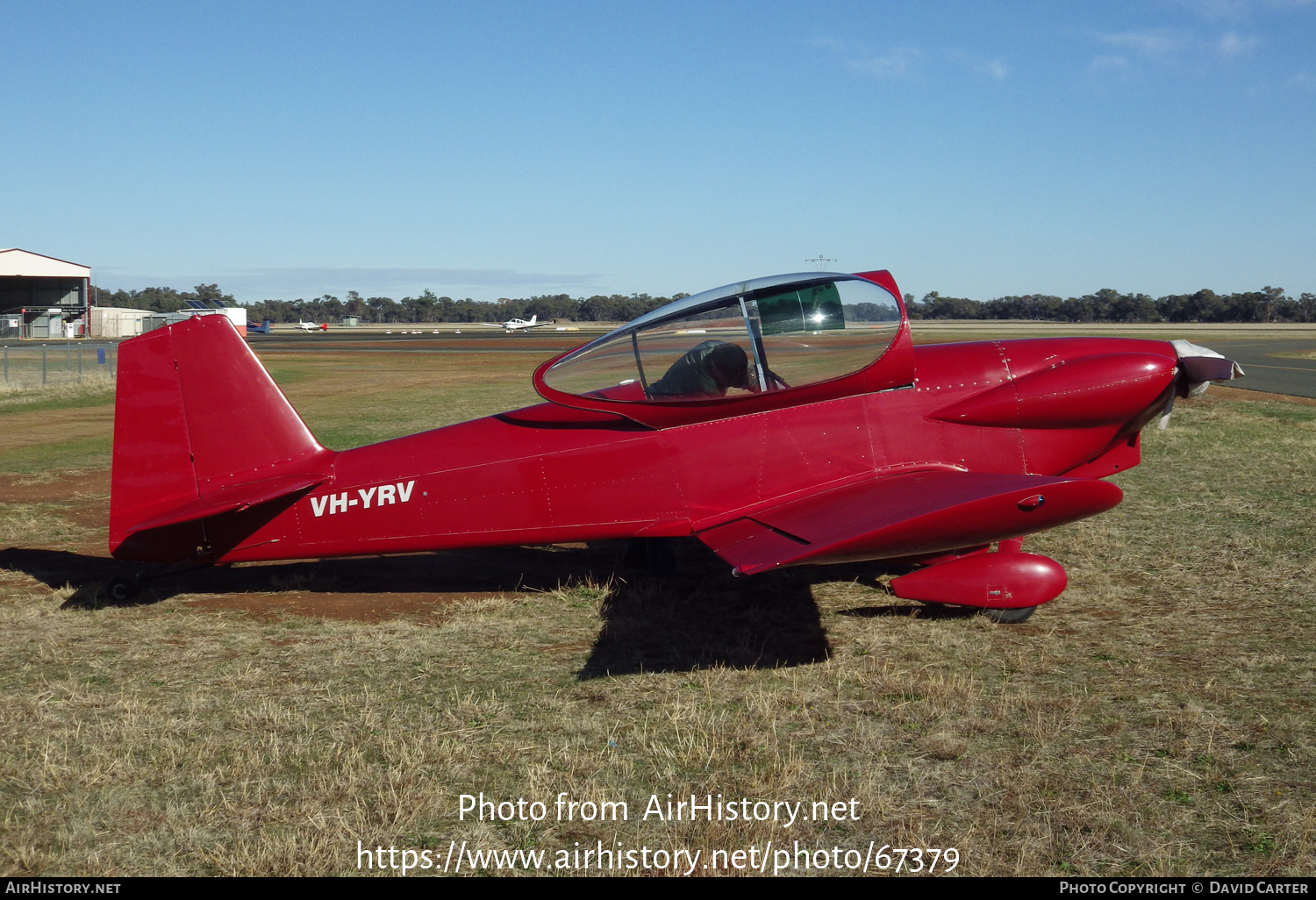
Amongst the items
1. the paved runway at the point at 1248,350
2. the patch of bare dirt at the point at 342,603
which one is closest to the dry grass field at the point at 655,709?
the patch of bare dirt at the point at 342,603

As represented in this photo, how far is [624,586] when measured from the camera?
7973mm

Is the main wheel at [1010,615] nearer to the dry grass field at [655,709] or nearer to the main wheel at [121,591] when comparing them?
the dry grass field at [655,709]

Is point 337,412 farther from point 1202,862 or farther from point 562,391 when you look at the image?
point 1202,862

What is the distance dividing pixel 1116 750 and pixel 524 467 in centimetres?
428

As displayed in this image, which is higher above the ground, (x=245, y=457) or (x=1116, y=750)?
(x=245, y=457)

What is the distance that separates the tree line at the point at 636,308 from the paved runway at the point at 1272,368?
134ft

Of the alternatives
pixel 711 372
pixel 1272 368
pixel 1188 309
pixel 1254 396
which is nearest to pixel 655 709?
pixel 711 372

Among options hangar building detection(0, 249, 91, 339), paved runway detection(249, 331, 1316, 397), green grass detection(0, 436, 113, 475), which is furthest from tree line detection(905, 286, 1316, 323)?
green grass detection(0, 436, 113, 475)

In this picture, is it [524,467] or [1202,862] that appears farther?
[524,467]

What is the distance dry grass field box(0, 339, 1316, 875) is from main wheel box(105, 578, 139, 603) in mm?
172

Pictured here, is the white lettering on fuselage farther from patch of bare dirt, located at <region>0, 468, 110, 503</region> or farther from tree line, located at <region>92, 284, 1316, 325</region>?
tree line, located at <region>92, 284, 1316, 325</region>

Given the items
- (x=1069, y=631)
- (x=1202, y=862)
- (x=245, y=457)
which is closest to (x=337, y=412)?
(x=245, y=457)

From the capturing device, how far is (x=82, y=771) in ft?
14.7

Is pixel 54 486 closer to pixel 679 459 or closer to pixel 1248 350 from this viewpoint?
pixel 679 459
